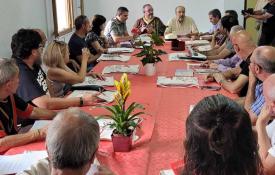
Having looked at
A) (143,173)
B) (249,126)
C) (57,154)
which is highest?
(249,126)

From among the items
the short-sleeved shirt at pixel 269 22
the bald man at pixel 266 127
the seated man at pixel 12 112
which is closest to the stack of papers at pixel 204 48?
the short-sleeved shirt at pixel 269 22

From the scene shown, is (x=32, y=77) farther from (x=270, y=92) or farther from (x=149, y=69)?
(x=270, y=92)

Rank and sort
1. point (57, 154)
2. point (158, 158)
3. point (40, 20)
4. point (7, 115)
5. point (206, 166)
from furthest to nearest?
point (40, 20) → point (7, 115) → point (158, 158) → point (57, 154) → point (206, 166)

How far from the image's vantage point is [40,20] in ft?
15.3

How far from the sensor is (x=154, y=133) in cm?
181

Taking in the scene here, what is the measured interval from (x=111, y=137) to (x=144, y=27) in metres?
4.29

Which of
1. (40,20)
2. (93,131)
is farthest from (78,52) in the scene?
(93,131)

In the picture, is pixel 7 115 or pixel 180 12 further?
pixel 180 12

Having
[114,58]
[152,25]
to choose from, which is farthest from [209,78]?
[152,25]

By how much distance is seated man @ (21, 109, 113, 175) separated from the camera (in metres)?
1.03

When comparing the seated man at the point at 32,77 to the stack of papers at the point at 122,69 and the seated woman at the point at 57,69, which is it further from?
the stack of papers at the point at 122,69

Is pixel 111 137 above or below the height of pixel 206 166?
below

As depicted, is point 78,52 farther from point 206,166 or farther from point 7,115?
point 206,166

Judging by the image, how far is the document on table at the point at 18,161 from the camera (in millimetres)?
1408
